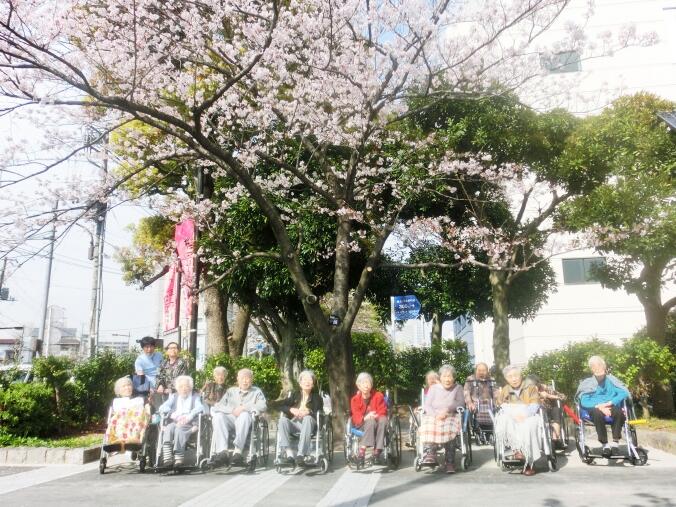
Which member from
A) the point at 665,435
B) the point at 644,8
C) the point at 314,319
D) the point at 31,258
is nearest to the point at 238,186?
the point at 314,319

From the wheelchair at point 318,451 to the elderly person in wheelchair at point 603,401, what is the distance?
3268 millimetres

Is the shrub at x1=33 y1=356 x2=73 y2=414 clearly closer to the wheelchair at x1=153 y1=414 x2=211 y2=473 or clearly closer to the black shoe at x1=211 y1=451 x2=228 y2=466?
the wheelchair at x1=153 y1=414 x2=211 y2=473

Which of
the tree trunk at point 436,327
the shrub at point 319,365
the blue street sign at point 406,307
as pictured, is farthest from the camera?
the tree trunk at point 436,327

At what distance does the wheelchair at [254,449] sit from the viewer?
21.0 feet

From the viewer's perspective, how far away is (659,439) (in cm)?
732

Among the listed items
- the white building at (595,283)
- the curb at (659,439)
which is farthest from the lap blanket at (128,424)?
the white building at (595,283)

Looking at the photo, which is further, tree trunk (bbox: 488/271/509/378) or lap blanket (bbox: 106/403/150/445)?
tree trunk (bbox: 488/271/509/378)

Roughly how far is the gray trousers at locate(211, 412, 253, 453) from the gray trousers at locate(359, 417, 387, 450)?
139 cm

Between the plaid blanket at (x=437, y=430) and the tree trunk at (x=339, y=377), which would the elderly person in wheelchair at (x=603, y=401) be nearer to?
the plaid blanket at (x=437, y=430)

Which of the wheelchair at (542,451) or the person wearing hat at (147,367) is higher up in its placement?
the person wearing hat at (147,367)

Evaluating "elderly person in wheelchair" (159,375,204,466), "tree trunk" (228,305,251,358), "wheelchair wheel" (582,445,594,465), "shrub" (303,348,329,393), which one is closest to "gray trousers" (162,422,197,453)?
"elderly person in wheelchair" (159,375,204,466)

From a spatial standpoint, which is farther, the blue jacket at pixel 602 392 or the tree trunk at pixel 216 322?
the tree trunk at pixel 216 322

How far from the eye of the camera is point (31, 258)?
7.16 metres

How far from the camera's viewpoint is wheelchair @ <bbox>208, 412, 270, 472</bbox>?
641 cm
